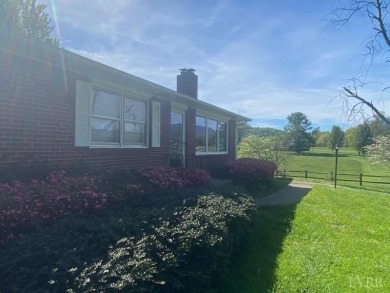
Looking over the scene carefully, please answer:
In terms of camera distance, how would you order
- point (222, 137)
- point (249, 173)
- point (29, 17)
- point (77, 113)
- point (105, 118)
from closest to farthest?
point (77, 113), point (105, 118), point (249, 173), point (222, 137), point (29, 17)

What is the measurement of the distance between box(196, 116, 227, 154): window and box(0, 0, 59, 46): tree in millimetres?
10312

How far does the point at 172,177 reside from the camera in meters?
7.34

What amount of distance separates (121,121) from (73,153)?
1737 mm

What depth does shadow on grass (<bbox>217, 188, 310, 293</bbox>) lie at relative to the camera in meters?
4.14

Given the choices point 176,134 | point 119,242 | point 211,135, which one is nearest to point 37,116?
point 119,242

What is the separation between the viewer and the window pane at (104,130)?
700 cm

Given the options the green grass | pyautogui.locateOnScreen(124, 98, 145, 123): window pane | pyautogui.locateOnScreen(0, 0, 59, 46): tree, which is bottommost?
the green grass

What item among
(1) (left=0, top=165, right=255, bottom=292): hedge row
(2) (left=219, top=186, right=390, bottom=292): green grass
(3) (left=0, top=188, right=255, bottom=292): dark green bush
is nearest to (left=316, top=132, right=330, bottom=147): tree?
(2) (left=219, top=186, right=390, bottom=292): green grass

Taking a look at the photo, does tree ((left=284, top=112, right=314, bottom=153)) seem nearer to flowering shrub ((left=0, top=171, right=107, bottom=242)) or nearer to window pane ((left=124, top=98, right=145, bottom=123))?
window pane ((left=124, top=98, right=145, bottom=123))

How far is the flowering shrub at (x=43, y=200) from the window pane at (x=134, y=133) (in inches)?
120

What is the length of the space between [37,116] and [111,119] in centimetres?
204

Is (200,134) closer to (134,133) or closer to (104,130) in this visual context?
(134,133)

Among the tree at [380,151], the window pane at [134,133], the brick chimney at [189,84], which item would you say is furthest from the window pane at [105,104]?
the tree at [380,151]

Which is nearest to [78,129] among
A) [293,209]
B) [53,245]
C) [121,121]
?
[121,121]
